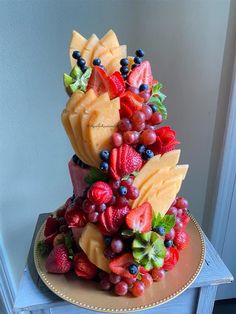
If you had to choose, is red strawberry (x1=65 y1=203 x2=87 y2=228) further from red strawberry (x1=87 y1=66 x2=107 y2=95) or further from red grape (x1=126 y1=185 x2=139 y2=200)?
red strawberry (x1=87 y1=66 x2=107 y2=95)

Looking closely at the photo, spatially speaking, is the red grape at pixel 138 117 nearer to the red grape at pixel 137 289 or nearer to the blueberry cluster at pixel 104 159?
the blueberry cluster at pixel 104 159

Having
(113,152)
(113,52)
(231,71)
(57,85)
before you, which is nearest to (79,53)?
(113,52)

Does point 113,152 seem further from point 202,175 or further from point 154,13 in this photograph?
point 202,175

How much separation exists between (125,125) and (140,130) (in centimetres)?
4

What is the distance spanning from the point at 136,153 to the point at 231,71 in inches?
20.4

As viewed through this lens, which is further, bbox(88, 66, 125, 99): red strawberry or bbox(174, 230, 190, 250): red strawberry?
bbox(174, 230, 190, 250): red strawberry

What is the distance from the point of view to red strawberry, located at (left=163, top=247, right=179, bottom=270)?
2.34 ft

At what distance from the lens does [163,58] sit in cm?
98

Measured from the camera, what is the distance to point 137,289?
0.67 meters

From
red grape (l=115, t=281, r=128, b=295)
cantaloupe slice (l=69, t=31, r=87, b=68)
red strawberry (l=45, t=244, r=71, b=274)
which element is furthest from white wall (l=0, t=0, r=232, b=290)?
red grape (l=115, t=281, r=128, b=295)

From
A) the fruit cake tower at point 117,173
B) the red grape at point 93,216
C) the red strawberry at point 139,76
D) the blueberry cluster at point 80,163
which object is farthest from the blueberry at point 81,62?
the red grape at point 93,216

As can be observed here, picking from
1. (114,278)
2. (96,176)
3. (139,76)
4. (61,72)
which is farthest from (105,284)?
(61,72)

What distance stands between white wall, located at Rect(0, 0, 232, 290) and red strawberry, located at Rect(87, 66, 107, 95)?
363mm

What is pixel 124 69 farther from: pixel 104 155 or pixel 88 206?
pixel 88 206
